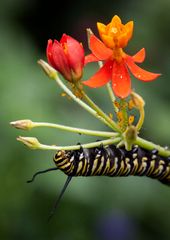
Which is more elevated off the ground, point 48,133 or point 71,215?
point 48,133

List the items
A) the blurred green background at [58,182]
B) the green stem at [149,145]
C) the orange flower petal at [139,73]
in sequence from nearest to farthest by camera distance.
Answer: the orange flower petal at [139,73]
the green stem at [149,145]
the blurred green background at [58,182]

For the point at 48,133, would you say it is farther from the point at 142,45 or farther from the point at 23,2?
the point at 23,2

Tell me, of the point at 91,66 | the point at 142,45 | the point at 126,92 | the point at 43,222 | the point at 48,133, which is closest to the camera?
the point at 126,92

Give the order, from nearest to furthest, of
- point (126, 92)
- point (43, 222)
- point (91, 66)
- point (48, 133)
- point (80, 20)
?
point (126, 92) < point (48, 133) < point (43, 222) < point (91, 66) < point (80, 20)

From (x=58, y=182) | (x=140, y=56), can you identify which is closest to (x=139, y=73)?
(x=140, y=56)

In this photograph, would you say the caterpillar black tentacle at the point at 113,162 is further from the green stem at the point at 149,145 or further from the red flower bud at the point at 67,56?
the red flower bud at the point at 67,56

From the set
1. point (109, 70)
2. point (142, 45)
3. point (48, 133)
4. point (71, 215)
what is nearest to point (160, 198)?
point (71, 215)

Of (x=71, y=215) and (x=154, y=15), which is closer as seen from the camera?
(x=71, y=215)

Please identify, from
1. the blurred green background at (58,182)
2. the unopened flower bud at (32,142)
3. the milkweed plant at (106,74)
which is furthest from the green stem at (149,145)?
the blurred green background at (58,182)
